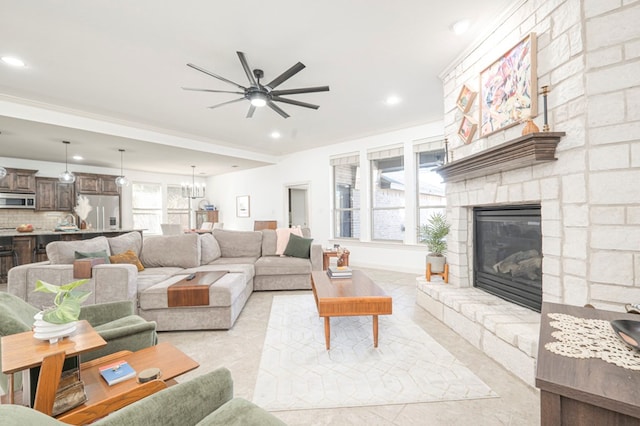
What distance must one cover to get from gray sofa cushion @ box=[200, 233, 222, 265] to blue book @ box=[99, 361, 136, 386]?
9.61 feet

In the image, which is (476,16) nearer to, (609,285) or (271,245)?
(609,285)

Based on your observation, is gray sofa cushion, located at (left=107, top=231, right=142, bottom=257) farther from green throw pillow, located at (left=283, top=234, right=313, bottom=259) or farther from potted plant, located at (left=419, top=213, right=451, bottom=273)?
potted plant, located at (left=419, top=213, right=451, bottom=273)

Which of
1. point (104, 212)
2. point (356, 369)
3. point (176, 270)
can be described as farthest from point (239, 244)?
point (104, 212)

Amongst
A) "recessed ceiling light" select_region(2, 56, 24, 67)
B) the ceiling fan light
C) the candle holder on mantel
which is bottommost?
the candle holder on mantel

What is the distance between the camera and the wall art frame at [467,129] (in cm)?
283

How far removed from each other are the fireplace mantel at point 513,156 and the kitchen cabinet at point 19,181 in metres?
8.81

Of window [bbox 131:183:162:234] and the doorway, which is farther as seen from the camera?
window [bbox 131:183:162:234]

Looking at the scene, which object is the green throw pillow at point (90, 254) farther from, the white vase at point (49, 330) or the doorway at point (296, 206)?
the doorway at point (296, 206)

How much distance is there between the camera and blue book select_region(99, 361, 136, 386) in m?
1.30

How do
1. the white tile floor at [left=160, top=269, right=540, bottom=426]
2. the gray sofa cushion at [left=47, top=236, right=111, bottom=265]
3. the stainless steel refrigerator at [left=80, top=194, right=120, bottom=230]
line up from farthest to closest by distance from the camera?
the stainless steel refrigerator at [left=80, top=194, right=120, bottom=230] < the gray sofa cushion at [left=47, top=236, right=111, bottom=265] < the white tile floor at [left=160, top=269, right=540, bottom=426]

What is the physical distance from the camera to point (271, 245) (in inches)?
190

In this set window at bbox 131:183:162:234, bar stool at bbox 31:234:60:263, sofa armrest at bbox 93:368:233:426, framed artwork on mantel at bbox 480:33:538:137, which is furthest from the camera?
window at bbox 131:183:162:234

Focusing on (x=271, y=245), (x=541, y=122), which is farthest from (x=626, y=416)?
(x=271, y=245)

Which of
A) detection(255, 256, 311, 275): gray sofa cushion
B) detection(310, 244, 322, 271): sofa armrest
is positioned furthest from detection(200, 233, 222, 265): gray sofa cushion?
detection(310, 244, 322, 271): sofa armrest
